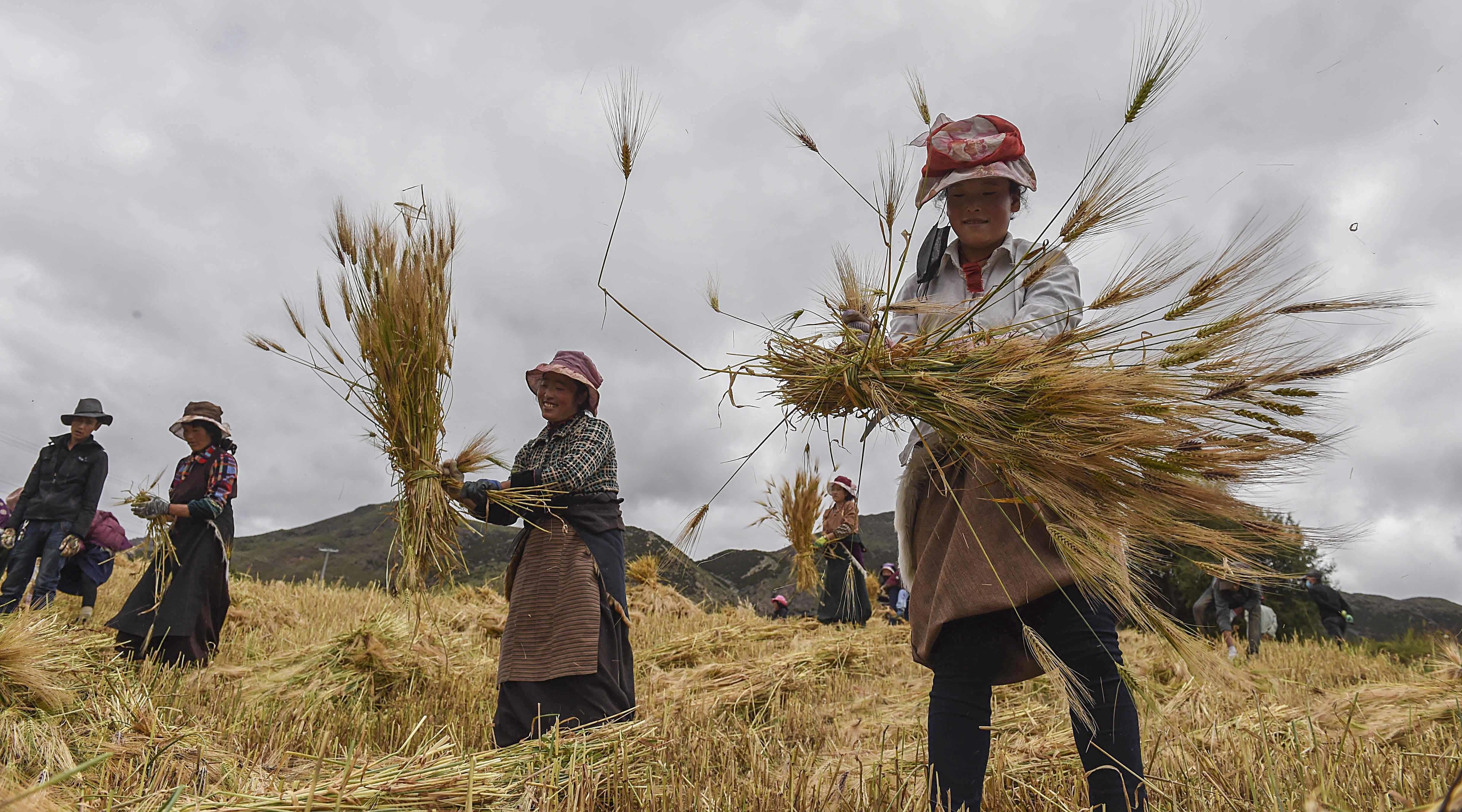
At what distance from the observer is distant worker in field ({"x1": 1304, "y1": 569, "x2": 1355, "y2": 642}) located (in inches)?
323

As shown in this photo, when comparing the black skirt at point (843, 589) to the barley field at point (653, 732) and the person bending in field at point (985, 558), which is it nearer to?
the barley field at point (653, 732)

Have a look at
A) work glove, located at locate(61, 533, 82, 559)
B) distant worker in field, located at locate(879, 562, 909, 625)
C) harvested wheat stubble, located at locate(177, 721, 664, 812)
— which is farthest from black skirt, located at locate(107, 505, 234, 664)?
distant worker in field, located at locate(879, 562, 909, 625)

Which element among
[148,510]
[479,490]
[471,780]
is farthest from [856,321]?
[148,510]

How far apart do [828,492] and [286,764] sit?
236 inches

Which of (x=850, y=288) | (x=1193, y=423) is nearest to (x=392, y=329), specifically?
(x=850, y=288)

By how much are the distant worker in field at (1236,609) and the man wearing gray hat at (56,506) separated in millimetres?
8275

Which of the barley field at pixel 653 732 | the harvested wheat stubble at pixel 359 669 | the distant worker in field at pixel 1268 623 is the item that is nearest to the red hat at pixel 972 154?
the barley field at pixel 653 732

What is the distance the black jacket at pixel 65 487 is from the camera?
5.05 m

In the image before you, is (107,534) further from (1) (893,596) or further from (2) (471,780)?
(1) (893,596)

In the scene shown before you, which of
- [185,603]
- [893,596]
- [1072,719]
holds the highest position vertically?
[893,596]

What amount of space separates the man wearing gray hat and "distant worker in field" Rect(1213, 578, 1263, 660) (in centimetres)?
827

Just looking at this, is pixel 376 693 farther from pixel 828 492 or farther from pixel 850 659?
pixel 828 492

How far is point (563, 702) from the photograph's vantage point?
263 cm

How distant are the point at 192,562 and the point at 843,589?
16.6 ft
